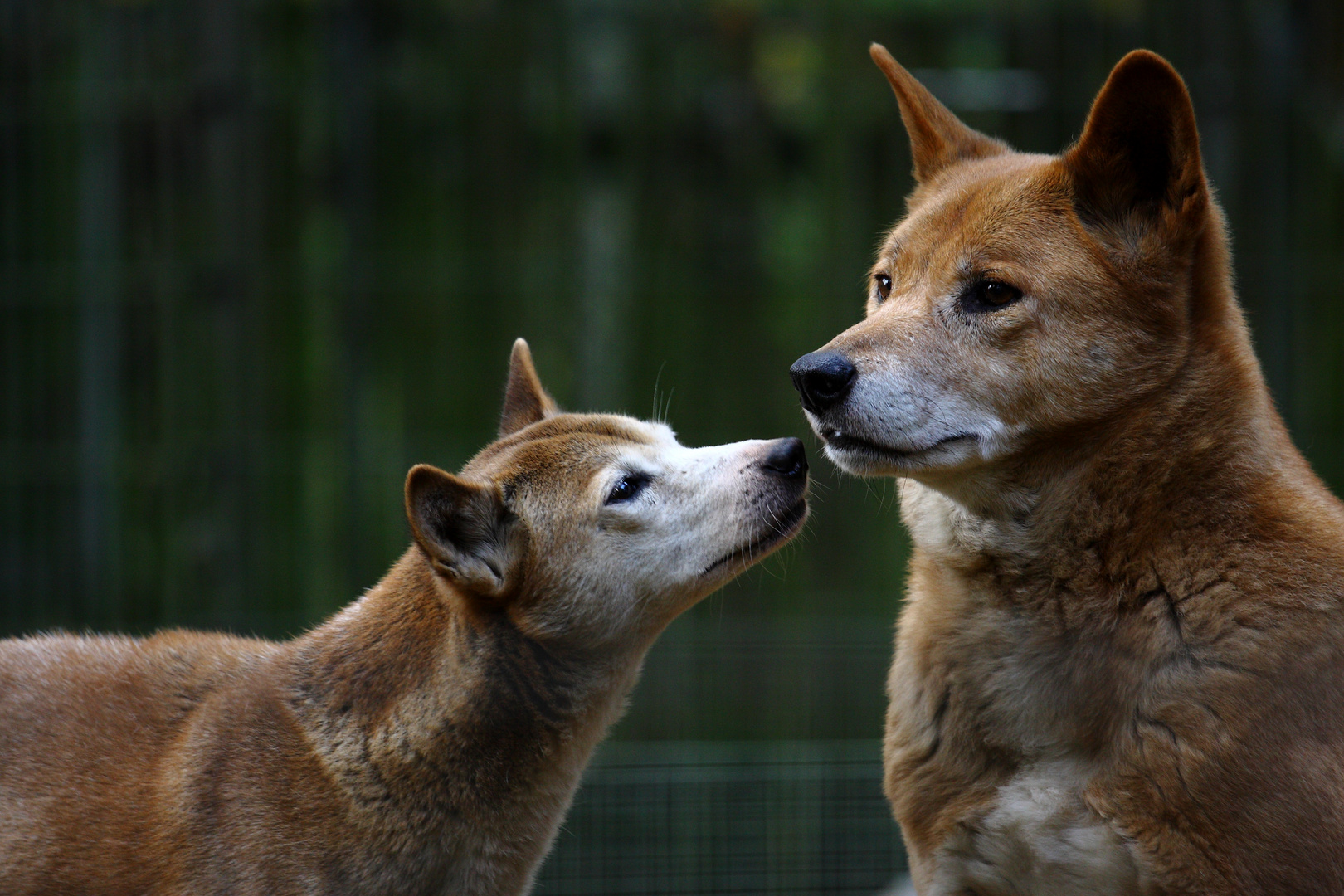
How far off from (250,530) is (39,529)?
1.03 m

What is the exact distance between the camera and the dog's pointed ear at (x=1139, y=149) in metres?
2.62

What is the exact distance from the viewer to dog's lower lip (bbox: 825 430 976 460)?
273cm

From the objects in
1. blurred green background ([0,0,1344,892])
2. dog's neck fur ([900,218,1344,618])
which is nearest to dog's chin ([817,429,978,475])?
dog's neck fur ([900,218,1344,618])

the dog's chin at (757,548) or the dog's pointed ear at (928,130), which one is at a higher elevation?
the dog's pointed ear at (928,130)

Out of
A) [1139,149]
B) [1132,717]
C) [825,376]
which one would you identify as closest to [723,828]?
[1132,717]

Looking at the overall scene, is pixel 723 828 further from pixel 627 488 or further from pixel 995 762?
pixel 995 762

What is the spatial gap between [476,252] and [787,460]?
320 centimetres

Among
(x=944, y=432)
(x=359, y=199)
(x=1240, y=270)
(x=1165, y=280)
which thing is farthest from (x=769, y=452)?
(x=1240, y=270)

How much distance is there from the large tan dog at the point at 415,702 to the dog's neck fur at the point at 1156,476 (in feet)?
2.05

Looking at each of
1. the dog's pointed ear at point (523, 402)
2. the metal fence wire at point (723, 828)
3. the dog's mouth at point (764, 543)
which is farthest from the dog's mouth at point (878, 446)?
the metal fence wire at point (723, 828)

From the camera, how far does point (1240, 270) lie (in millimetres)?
5785

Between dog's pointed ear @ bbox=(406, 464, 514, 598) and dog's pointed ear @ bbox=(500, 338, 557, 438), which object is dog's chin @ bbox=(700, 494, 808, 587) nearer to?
dog's pointed ear @ bbox=(406, 464, 514, 598)

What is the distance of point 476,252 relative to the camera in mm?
6066

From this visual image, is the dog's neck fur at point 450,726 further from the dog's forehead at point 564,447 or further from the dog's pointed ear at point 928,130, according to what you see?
the dog's pointed ear at point 928,130
